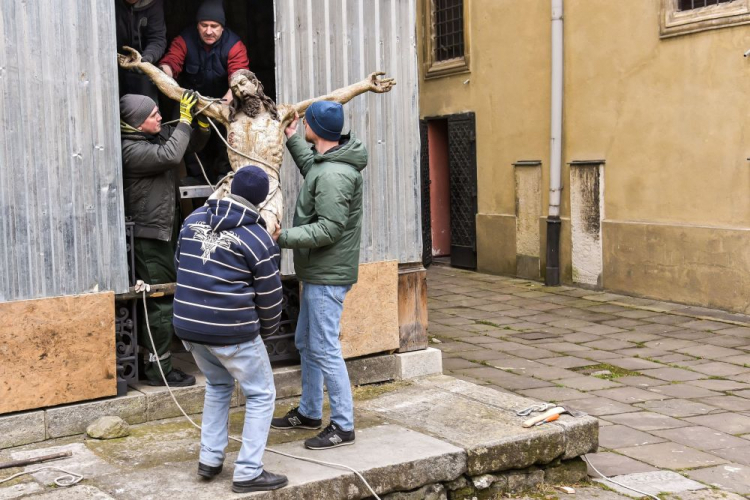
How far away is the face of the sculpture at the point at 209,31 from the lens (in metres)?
7.19

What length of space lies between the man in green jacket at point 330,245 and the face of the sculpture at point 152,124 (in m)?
1.25

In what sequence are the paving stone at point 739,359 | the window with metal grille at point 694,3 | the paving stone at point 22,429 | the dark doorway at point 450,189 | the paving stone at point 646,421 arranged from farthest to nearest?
the dark doorway at point 450,189
the window with metal grille at point 694,3
the paving stone at point 739,359
the paving stone at point 646,421
the paving stone at point 22,429

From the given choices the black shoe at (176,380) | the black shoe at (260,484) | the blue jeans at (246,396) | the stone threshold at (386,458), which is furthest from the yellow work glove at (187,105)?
the black shoe at (260,484)

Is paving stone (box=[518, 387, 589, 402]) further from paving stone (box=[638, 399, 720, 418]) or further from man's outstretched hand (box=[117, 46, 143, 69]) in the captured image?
man's outstretched hand (box=[117, 46, 143, 69])

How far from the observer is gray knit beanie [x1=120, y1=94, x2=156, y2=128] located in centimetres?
636

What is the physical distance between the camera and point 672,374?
8.35 metres

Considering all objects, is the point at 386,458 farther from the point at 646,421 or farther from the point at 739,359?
the point at 739,359

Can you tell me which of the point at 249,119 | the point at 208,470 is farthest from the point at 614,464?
the point at 249,119

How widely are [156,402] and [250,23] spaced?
3.81m

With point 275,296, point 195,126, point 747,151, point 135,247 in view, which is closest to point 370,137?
point 195,126

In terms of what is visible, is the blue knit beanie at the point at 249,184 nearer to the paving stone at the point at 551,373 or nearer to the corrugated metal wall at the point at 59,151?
the corrugated metal wall at the point at 59,151

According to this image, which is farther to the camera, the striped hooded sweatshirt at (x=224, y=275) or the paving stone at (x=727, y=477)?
the paving stone at (x=727, y=477)

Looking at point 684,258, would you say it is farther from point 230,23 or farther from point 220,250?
point 220,250

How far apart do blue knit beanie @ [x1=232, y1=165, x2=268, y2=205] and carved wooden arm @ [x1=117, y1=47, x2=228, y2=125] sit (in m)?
1.59
